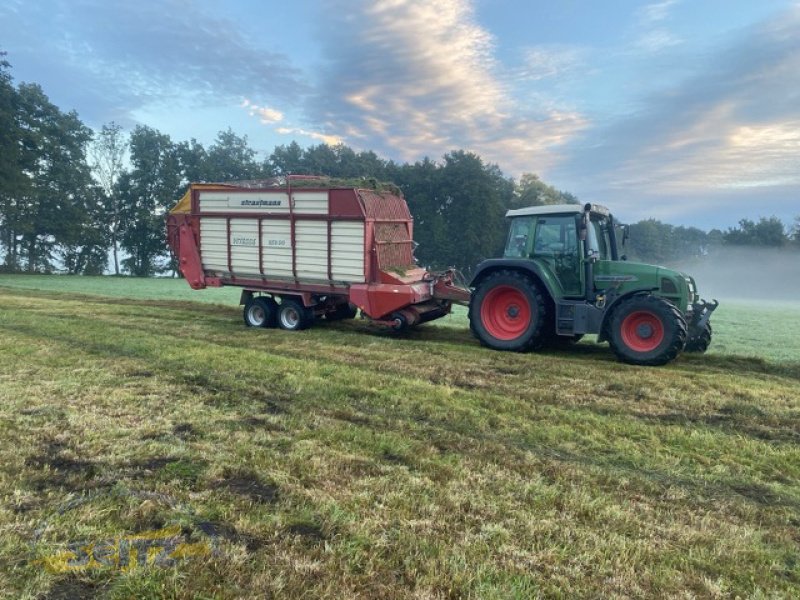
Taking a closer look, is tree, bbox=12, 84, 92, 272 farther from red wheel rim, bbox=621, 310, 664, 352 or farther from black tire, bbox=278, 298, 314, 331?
red wheel rim, bbox=621, 310, 664, 352

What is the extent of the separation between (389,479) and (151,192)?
50363 mm

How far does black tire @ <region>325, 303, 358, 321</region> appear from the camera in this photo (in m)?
11.5

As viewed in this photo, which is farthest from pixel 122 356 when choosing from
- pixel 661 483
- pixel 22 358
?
pixel 661 483

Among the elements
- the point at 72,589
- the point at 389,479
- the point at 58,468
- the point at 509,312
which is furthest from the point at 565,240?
the point at 72,589

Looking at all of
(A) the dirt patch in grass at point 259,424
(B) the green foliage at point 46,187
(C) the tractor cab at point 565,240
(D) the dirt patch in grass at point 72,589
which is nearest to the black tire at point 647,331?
(C) the tractor cab at point 565,240

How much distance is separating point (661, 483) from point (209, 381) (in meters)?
4.66

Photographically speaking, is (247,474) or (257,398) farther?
(257,398)

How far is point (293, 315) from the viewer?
35.5 ft

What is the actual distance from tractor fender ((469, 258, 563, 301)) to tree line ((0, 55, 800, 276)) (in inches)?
1095

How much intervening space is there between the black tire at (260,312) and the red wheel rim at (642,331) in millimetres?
6531

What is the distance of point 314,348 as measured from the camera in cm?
857

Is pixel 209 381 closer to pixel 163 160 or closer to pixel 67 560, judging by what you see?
pixel 67 560

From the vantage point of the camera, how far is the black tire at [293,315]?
1062cm

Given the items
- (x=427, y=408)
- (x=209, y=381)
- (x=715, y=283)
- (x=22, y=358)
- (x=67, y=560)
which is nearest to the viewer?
(x=67, y=560)
